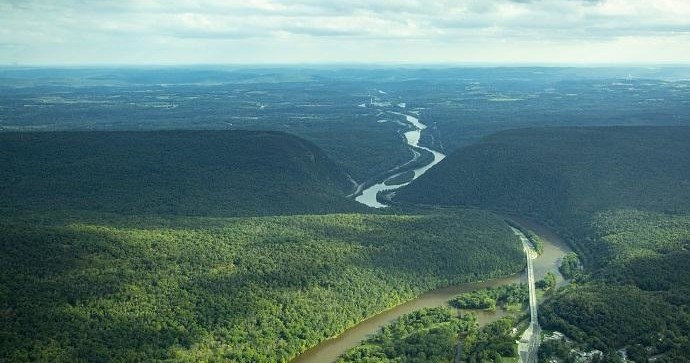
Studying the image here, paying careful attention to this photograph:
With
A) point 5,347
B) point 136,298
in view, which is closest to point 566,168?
point 136,298

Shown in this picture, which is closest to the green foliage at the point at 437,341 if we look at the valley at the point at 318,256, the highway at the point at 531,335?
the valley at the point at 318,256

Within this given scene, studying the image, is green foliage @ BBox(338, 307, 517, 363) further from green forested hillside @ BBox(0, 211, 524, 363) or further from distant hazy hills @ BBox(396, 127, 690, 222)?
distant hazy hills @ BBox(396, 127, 690, 222)

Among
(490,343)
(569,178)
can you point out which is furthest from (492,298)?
(569,178)

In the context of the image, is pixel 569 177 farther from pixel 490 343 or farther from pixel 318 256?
pixel 490 343

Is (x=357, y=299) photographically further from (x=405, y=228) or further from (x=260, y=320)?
(x=405, y=228)

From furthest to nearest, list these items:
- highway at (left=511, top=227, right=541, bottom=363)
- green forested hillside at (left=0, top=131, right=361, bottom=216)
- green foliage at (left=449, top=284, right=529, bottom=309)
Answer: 1. green forested hillside at (left=0, top=131, right=361, bottom=216)
2. green foliage at (left=449, top=284, right=529, bottom=309)
3. highway at (left=511, top=227, right=541, bottom=363)

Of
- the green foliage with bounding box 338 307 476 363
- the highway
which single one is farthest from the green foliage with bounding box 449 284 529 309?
the green foliage with bounding box 338 307 476 363
